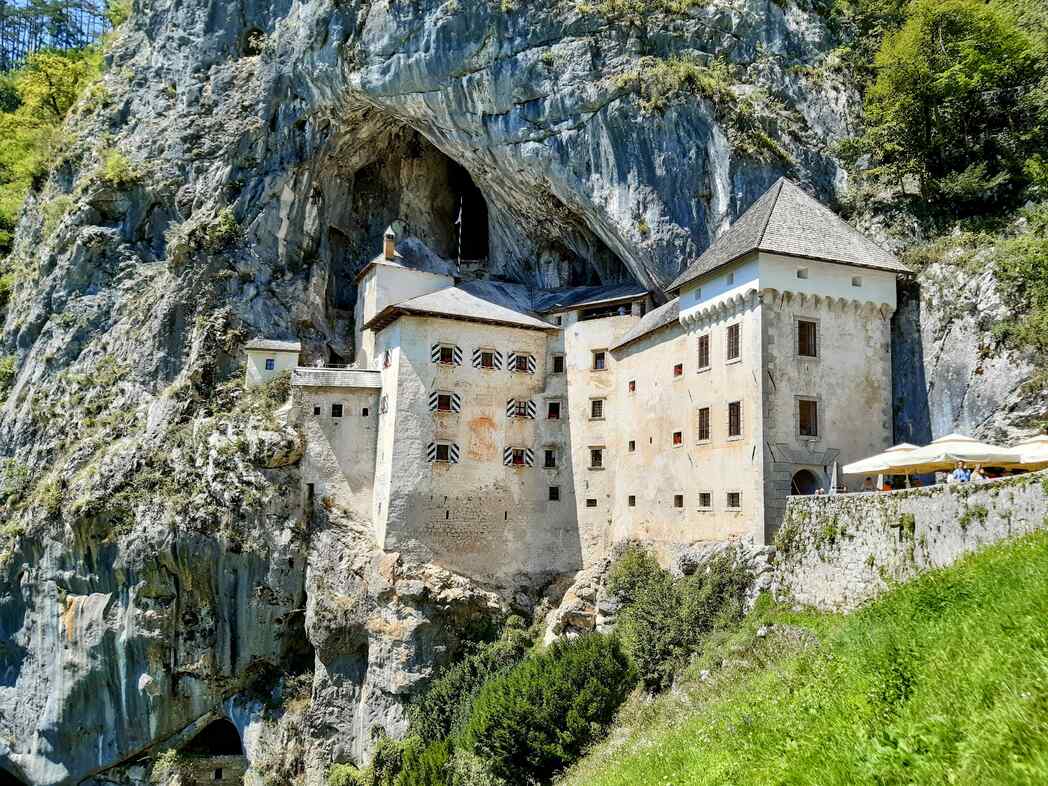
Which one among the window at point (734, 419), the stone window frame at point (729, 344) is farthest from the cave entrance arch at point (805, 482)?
the stone window frame at point (729, 344)

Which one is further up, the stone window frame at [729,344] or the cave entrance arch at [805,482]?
the stone window frame at [729,344]

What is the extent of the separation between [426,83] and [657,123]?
39.1 ft

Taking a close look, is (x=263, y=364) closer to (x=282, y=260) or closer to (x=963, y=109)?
(x=282, y=260)

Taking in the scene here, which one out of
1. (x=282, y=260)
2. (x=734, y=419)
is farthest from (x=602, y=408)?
(x=282, y=260)

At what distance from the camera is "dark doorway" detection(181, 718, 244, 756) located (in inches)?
1676

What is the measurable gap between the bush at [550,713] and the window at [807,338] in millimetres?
11885

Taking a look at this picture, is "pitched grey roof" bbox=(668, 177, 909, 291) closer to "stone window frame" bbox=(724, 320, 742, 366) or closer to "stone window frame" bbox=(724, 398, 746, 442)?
"stone window frame" bbox=(724, 320, 742, 366)

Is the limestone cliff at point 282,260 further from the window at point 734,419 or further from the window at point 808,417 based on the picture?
the window at point 808,417

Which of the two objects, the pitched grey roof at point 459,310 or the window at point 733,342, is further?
the pitched grey roof at point 459,310

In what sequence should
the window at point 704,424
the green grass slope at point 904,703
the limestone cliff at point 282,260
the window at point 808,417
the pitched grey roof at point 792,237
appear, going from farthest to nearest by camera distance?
the limestone cliff at point 282,260 < the window at point 704,424 < the pitched grey roof at point 792,237 < the window at point 808,417 < the green grass slope at point 904,703

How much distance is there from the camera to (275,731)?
3925 centimetres

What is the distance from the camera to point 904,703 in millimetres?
10344

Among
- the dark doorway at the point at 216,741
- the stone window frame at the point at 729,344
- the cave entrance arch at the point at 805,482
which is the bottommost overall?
the dark doorway at the point at 216,741

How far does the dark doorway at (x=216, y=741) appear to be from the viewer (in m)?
42.6
